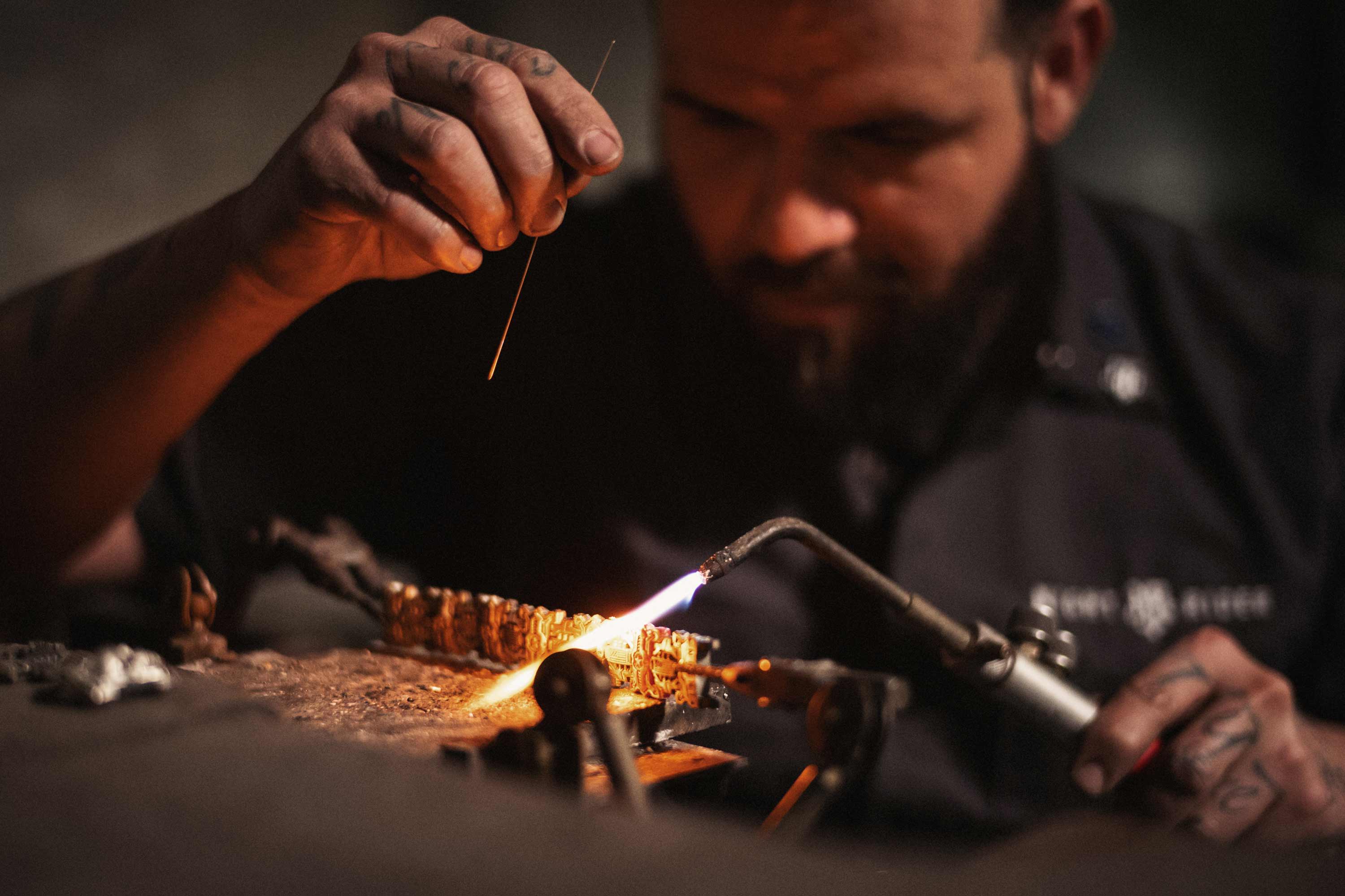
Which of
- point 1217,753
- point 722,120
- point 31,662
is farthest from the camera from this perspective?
point 722,120

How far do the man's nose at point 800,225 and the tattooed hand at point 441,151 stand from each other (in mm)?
550

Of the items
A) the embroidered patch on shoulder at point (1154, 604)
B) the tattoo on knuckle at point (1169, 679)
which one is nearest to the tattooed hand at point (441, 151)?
the tattoo on knuckle at point (1169, 679)

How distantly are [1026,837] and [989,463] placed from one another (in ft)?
3.26

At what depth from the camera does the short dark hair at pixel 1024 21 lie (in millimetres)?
1322

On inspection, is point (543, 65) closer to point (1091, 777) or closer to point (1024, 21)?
point (1091, 777)

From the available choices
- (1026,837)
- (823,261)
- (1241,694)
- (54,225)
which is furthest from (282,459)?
(1241,694)

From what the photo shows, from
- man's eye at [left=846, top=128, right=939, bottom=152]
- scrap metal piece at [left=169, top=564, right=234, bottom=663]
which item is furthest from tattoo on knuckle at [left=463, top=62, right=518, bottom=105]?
man's eye at [left=846, top=128, right=939, bottom=152]

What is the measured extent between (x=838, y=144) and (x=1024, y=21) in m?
0.39

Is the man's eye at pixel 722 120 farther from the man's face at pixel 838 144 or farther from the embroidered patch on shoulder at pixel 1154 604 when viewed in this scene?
the embroidered patch on shoulder at pixel 1154 604

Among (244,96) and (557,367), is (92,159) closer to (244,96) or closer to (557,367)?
(244,96)

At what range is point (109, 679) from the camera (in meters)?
0.63

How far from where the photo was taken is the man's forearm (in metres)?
0.91

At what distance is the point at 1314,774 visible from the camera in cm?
106

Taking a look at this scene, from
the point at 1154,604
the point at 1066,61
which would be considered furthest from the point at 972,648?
the point at 1066,61
